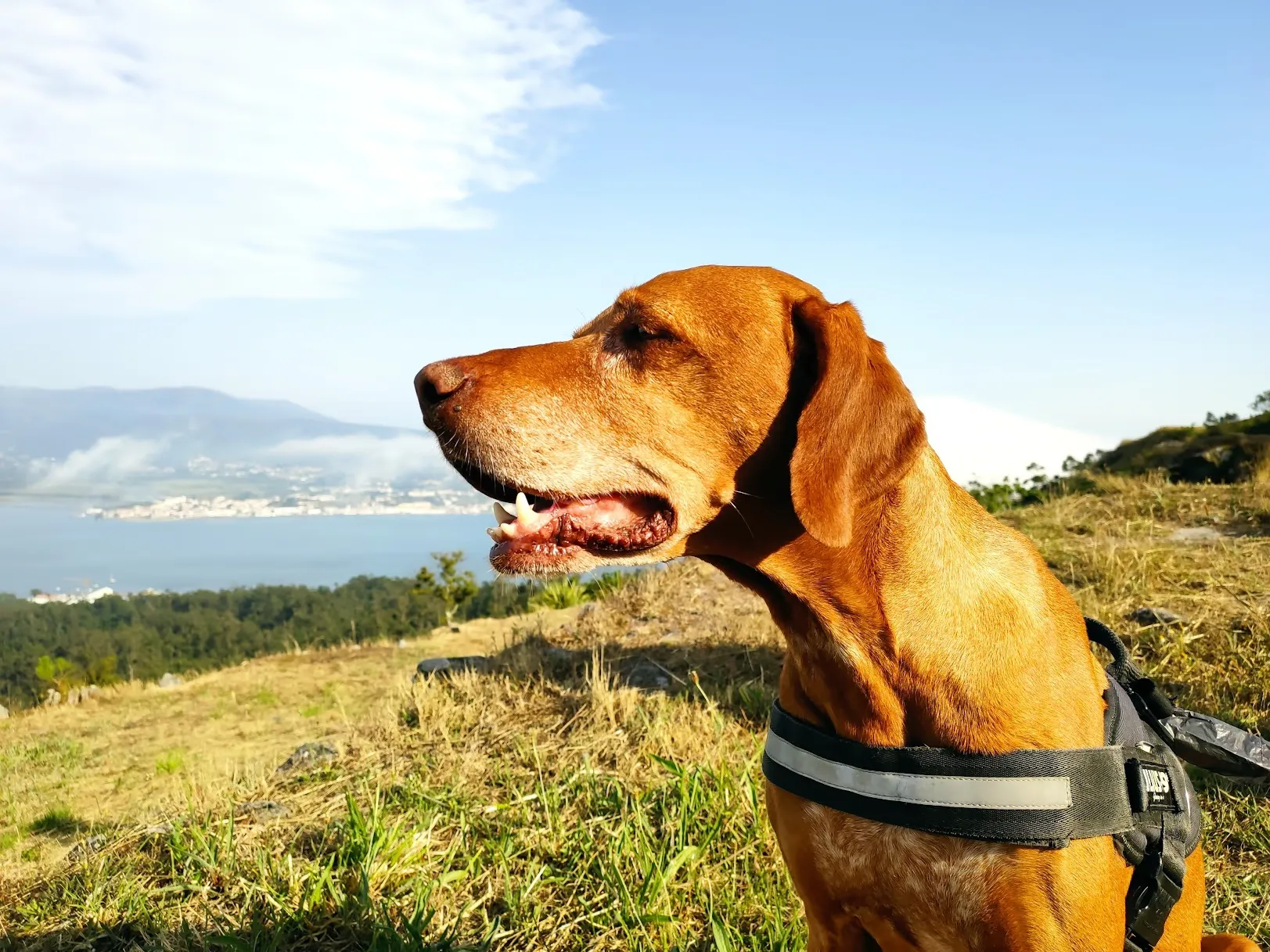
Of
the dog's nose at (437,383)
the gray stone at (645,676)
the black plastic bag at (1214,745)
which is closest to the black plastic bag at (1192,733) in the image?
the black plastic bag at (1214,745)

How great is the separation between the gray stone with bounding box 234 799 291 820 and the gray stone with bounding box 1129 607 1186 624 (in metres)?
5.51

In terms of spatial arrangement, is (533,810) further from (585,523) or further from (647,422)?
(647,422)

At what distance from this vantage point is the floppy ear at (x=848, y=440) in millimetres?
1985

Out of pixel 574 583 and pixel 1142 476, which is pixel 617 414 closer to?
pixel 574 583

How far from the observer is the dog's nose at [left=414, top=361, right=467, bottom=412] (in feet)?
7.32

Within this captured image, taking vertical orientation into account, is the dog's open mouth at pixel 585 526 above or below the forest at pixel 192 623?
above

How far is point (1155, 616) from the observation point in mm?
5855

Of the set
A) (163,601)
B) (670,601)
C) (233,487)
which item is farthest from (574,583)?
(233,487)

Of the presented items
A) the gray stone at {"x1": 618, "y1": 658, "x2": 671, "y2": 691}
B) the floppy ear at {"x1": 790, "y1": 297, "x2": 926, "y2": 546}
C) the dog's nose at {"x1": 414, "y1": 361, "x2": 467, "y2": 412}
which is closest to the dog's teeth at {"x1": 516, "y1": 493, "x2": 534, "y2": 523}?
the dog's nose at {"x1": 414, "y1": 361, "x2": 467, "y2": 412}

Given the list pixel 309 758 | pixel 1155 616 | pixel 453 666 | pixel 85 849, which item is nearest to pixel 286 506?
pixel 453 666

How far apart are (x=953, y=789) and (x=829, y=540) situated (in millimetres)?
644

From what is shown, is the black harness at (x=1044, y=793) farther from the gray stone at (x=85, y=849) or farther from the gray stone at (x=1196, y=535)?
the gray stone at (x=1196, y=535)

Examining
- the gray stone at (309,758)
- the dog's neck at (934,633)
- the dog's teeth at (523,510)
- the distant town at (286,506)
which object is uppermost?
the dog's teeth at (523,510)

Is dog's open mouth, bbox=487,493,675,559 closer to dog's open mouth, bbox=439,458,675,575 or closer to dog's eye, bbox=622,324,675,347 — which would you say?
dog's open mouth, bbox=439,458,675,575
